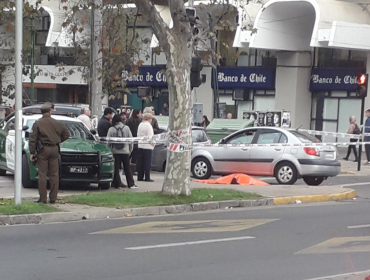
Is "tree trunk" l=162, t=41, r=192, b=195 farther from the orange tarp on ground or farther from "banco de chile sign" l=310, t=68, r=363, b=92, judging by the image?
"banco de chile sign" l=310, t=68, r=363, b=92

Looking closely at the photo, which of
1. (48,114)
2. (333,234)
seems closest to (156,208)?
(48,114)

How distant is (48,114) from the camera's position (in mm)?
14078

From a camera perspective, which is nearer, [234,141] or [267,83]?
[234,141]

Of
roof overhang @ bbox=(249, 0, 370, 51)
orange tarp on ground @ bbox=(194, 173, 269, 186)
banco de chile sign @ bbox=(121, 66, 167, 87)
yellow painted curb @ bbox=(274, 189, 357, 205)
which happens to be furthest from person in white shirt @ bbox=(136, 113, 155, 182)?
banco de chile sign @ bbox=(121, 66, 167, 87)

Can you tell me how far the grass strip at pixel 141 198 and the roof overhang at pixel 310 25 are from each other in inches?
697

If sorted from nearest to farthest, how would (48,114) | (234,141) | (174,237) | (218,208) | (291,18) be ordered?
(174,237), (48,114), (218,208), (234,141), (291,18)

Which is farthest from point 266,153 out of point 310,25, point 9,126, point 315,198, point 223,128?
point 310,25

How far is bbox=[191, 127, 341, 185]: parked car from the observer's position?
19.9 meters

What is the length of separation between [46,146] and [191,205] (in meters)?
3.05

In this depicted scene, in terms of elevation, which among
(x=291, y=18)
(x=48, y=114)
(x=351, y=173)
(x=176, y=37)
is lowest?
(x=351, y=173)

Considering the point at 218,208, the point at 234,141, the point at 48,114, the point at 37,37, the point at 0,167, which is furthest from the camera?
the point at 37,37

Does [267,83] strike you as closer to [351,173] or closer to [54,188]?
[351,173]

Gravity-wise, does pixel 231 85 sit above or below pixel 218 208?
above

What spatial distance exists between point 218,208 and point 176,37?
352cm
